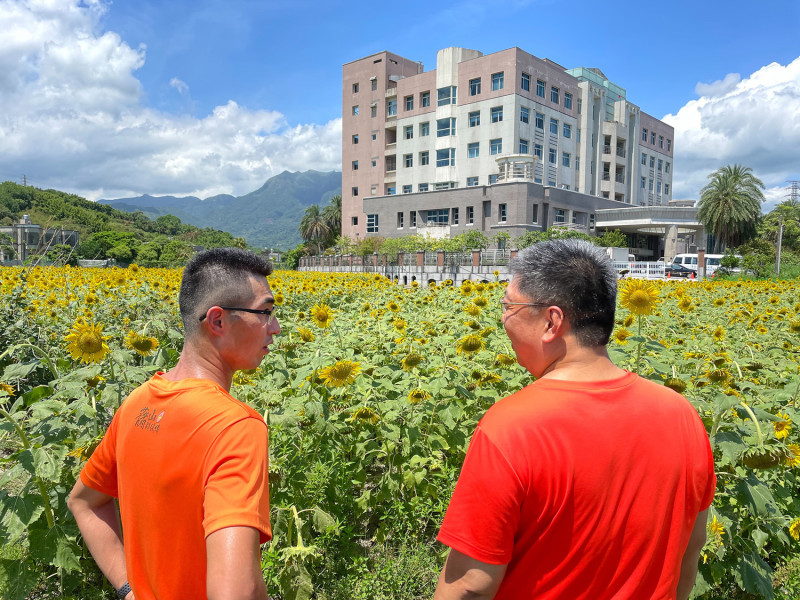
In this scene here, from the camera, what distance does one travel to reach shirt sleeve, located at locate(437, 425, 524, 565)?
1.33m

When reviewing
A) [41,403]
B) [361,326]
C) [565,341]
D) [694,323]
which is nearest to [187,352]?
[565,341]

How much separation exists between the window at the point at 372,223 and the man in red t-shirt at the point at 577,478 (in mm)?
51988

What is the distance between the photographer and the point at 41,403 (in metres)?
2.51

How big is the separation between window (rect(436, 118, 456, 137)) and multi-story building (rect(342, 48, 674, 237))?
0.09 meters

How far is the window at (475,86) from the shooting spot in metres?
47.7

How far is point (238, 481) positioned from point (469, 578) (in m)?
0.62

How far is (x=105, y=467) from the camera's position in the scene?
1.75 m

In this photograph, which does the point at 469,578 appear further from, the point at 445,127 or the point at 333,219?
the point at 333,219

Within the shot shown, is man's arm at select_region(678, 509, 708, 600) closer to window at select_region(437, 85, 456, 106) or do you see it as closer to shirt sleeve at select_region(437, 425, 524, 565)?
shirt sleeve at select_region(437, 425, 524, 565)

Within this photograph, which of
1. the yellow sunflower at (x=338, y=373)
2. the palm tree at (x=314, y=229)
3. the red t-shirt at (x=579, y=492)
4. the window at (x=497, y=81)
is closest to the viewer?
the red t-shirt at (x=579, y=492)

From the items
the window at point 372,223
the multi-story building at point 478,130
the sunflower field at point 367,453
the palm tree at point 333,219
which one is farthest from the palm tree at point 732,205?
the sunflower field at point 367,453

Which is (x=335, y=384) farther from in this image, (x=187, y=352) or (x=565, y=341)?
(x=565, y=341)

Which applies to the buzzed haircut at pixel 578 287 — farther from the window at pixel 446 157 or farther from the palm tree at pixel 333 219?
the palm tree at pixel 333 219

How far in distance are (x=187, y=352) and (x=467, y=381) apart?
215 centimetres
